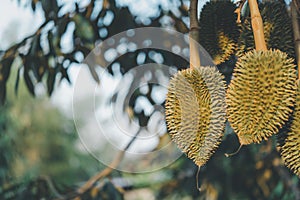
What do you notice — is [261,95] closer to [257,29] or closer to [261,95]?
[261,95]

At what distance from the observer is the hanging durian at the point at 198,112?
714mm

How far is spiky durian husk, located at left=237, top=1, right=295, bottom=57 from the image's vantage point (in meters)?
0.79

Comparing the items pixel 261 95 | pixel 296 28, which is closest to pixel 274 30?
pixel 296 28

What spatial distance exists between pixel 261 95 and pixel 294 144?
0.08 m

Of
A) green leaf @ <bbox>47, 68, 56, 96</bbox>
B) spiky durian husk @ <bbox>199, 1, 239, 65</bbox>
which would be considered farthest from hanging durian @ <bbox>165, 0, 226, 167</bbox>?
green leaf @ <bbox>47, 68, 56, 96</bbox>

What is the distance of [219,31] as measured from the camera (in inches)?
33.5

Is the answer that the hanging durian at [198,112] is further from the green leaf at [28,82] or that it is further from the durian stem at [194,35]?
the green leaf at [28,82]

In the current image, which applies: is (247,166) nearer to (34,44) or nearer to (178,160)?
(178,160)

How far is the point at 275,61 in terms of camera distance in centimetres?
70

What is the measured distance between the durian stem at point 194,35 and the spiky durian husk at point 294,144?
15cm

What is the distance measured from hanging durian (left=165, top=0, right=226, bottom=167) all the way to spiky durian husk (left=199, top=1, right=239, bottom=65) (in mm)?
116

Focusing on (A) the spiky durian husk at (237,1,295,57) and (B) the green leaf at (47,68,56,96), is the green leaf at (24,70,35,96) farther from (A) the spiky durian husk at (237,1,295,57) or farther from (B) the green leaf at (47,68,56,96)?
(A) the spiky durian husk at (237,1,295,57)

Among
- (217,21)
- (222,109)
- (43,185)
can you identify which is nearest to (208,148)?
(222,109)

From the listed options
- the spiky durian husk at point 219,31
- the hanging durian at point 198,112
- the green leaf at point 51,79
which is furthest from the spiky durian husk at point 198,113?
the green leaf at point 51,79
